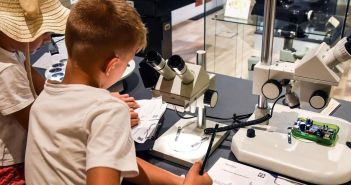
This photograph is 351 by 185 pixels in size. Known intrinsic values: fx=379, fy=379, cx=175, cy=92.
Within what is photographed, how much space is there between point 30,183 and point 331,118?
2.87 ft

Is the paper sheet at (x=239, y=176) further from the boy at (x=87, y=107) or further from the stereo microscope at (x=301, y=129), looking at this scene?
the boy at (x=87, y=107)

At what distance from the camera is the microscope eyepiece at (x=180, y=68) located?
952 millimetres

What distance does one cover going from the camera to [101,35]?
0.76 m

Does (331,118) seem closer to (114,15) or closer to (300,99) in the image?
(300,99)

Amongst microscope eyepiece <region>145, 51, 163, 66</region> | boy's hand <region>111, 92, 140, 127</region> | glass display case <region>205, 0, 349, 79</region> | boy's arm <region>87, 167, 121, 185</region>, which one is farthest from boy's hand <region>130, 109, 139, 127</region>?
glass display case <region>205, 0, 349, 79</region>

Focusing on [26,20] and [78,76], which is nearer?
[78,76]

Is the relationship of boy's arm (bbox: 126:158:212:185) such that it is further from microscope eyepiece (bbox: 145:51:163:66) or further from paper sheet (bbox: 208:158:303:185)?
microscope eyepiece (bbox: 145:51:163:66)

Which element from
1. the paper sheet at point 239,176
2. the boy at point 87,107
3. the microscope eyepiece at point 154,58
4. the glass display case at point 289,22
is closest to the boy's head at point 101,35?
the boy at point 87,107

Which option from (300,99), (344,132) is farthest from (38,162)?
(344,132)

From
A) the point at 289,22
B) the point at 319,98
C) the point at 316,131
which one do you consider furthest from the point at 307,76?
the point at 289,22

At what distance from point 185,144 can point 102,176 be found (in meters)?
0.45

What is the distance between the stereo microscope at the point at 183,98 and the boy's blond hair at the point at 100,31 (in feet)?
0.57

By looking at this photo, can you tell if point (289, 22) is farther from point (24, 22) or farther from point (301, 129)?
point (24, 22)

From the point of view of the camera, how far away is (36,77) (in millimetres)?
1271
